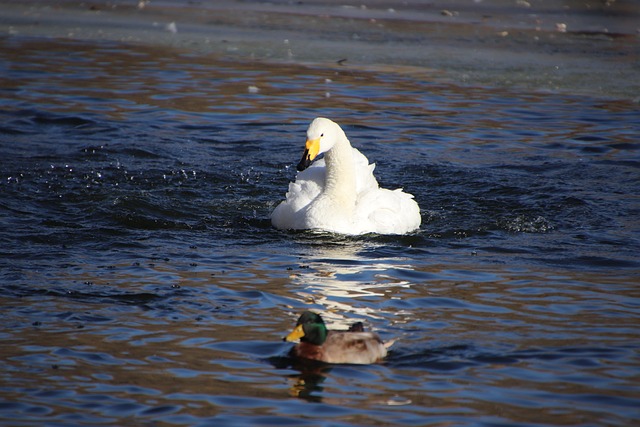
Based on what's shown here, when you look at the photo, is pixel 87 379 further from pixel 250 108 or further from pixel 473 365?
pixel 250 108

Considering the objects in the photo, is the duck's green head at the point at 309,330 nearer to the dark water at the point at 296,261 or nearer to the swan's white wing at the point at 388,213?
the dark water at the point at 296,261

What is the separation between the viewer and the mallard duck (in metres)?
6.01

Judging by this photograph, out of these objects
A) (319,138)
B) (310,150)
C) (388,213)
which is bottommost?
(388,213)

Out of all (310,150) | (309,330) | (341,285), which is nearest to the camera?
(309,330)

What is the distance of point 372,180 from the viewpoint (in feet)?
34.7

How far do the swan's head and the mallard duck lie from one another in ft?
11.5

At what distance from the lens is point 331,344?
6078 mm

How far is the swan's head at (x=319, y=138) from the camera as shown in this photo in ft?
31.2

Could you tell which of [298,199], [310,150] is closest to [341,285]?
[310,150]

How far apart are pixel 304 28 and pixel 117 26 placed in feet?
13.0

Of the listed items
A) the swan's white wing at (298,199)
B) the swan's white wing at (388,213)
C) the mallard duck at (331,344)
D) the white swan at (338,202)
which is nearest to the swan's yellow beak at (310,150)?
the white swan at (338,202)

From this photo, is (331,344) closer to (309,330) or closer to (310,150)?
(309,330)

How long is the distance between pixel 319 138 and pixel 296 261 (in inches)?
62.7

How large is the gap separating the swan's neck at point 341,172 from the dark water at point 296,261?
0.61 metres
